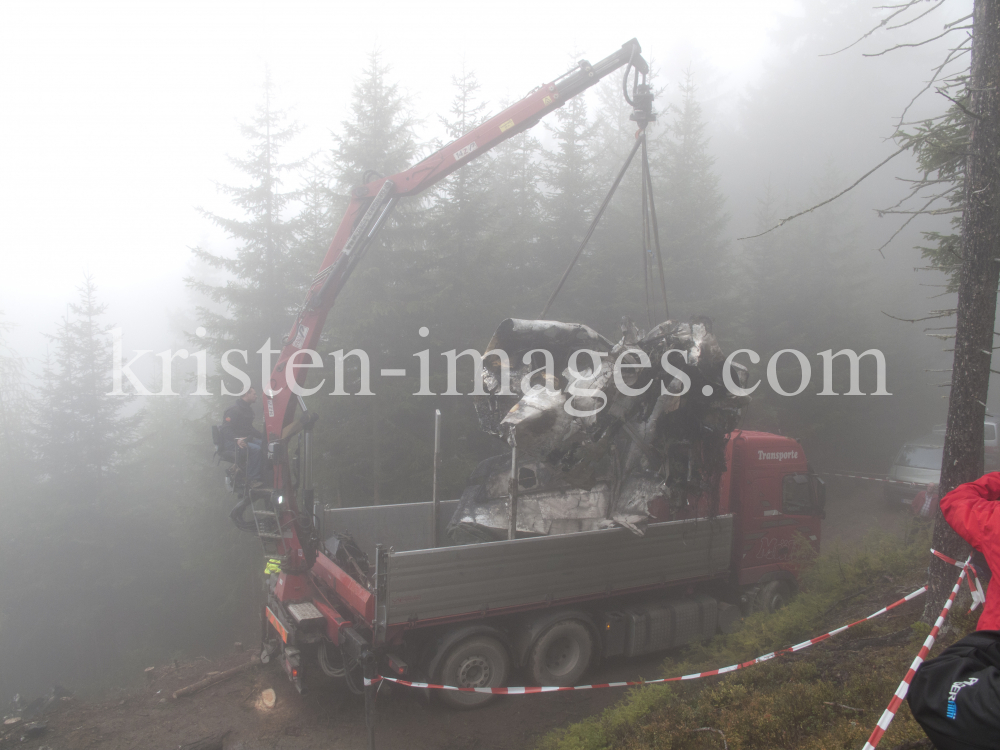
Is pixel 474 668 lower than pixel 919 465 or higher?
lower

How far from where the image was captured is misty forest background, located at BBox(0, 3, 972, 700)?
13.7 metres

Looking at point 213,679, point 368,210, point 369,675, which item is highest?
point 368,210

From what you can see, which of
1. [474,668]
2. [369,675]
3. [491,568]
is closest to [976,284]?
[491,568]

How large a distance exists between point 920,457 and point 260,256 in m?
17.4

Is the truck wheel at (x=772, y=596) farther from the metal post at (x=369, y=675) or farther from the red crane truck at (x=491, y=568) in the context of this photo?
the metal post at (x=369, y=675)

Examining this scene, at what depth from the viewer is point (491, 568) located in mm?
6250

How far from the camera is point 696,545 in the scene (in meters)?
7.60

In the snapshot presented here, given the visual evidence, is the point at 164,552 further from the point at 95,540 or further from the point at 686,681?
the point at 686,681

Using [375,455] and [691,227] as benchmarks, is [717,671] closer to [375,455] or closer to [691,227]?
[375,455]

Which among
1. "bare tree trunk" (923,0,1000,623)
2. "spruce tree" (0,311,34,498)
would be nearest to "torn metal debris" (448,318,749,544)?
"bare tree trunk" (923,0,1000,623)

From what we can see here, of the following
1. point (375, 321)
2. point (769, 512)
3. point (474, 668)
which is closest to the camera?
point (474, 668)

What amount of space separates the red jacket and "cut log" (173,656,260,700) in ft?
25.3

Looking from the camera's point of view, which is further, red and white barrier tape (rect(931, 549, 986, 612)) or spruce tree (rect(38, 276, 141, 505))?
spruce tree (rect(38, 276, 141, 505))

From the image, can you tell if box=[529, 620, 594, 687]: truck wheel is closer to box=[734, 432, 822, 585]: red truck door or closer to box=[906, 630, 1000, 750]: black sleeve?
box=[734, 432, 822, 585]: red truck door
